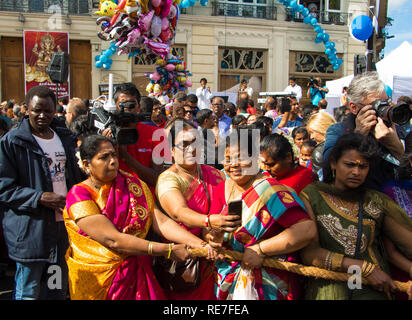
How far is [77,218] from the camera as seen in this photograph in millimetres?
2146

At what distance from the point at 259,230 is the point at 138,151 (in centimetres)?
132

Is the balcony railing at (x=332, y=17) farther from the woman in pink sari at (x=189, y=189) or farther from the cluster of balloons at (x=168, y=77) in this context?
the woman in pink sari at (x=189, y=189)

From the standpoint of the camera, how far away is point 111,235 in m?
2.13

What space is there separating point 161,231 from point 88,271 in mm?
443

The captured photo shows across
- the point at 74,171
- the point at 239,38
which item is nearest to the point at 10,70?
the point at 239,38

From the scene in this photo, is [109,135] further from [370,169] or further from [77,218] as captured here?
[370,169]

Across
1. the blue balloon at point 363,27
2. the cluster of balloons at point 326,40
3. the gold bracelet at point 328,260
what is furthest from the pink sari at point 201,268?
the cluster of balloons at point 326,40

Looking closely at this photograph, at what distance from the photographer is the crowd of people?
2.10 metres

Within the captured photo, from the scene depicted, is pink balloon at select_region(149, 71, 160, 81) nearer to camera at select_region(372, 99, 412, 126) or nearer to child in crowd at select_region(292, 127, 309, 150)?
child in crowd at select_region(292, 127, 309, 150)

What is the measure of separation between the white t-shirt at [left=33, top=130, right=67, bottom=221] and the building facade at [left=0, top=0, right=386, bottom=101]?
10.6 metres

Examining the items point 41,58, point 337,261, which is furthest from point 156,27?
point 41,58

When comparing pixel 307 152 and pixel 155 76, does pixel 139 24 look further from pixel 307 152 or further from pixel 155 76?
pixel 307 152

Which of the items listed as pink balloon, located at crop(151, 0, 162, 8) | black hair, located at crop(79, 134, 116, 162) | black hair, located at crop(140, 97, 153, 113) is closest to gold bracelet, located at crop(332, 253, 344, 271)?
black hair, located at crop(79, 134, 116, 162)

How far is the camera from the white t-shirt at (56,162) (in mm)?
2871
